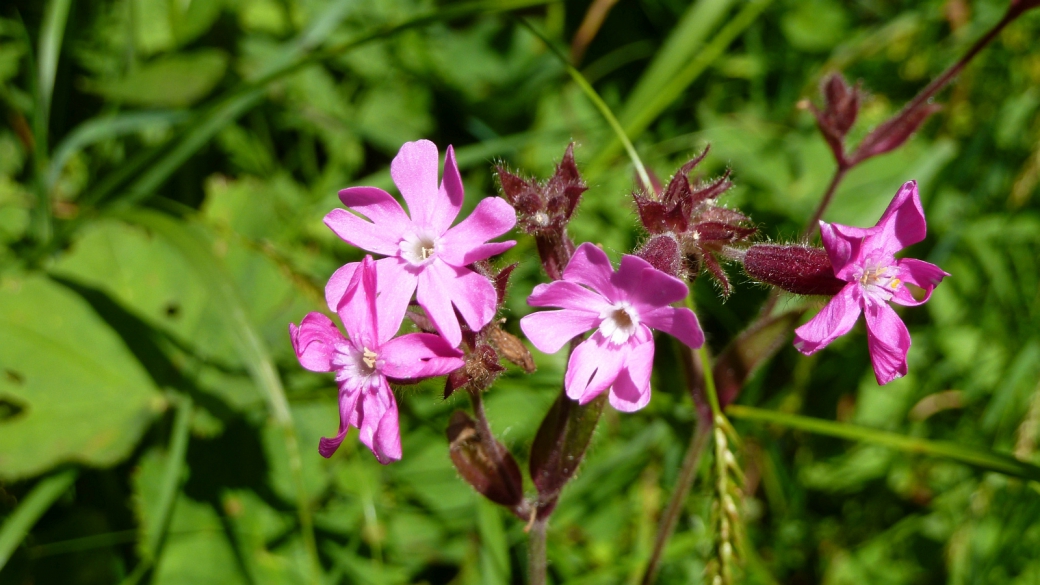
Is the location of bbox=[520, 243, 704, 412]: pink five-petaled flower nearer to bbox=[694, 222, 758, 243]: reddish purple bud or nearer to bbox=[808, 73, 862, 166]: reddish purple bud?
bbox=[694, 222, 758, 243]: reddish purple bud

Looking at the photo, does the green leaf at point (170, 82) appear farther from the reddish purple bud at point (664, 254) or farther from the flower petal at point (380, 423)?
the reddish purple bud at point (664, 254)

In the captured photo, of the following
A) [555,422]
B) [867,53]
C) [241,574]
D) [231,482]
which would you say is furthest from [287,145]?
[867,53]

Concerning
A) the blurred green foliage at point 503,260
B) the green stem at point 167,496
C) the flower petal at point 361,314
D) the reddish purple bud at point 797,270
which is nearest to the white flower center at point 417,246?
the flower petal at point 361,314

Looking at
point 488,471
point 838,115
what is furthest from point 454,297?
point 838,115

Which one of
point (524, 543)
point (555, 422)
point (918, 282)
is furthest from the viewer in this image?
point (524, 543)

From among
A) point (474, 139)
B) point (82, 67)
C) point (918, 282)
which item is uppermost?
point (82, 67)

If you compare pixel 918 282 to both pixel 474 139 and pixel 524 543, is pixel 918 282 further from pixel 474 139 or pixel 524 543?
pixel 474 139

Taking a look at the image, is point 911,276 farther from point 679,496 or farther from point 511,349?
point 679,496
